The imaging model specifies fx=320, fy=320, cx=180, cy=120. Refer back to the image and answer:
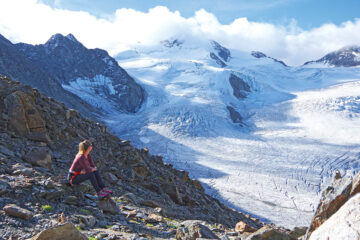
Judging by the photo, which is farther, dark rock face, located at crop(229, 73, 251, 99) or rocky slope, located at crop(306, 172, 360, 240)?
dark rock face, located at crop(229, 73, 251, 99)

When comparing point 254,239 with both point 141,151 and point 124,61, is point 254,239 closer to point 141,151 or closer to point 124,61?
point 141,151

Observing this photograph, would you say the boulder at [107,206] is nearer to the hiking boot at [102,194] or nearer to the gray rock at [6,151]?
the hiking boot at [102,194]

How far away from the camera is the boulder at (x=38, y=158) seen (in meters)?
7.65

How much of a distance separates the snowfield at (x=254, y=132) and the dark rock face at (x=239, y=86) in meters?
1.10

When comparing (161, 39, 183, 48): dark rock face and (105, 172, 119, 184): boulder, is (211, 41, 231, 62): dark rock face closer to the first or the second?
(161, 39, 183, 48): dark rock face

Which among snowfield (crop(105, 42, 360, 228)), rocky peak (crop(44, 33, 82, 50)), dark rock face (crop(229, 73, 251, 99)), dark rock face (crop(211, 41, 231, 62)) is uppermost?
dark rock face (crop(211, 41, 231, 62))

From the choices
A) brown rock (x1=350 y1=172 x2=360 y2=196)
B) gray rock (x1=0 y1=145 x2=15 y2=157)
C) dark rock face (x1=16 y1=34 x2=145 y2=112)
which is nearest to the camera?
brown rock (x1=350 y1=172 x2=360 y2=196)

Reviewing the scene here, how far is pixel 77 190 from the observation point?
659 centimetres

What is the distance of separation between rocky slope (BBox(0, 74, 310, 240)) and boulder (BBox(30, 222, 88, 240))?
0.01 m

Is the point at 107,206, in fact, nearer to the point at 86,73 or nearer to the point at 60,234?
the point at 60,234

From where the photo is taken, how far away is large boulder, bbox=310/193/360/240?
265cm

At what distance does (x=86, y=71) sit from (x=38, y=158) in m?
81.5

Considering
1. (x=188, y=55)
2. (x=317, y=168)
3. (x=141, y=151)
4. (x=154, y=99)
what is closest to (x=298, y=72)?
(x=188, y=55)

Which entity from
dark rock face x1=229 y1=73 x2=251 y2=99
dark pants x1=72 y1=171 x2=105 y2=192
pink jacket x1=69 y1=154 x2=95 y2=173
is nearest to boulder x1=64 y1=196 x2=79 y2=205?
dark pants x1=72 y1=171 x2=105 y2=192
